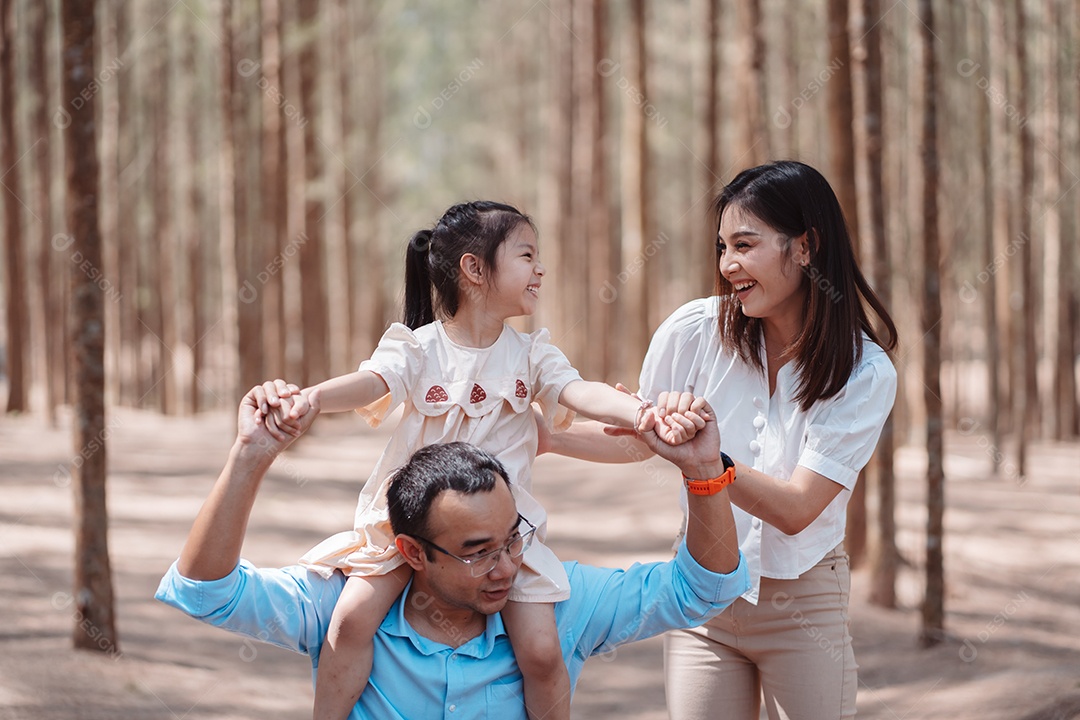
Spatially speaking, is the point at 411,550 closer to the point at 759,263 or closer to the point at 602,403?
the point at 602,403

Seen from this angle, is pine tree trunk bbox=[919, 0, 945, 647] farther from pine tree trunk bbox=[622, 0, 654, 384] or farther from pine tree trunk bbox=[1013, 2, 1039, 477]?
pine tree trunk bbox=[622, 0, 654, 384]

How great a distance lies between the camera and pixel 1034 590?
328 inches

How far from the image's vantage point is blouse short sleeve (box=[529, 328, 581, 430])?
108 inches

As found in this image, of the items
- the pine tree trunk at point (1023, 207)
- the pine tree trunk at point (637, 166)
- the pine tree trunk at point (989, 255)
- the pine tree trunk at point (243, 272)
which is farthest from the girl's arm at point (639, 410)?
the pine tree trunk at point (637, 166)

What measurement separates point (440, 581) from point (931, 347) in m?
5.29

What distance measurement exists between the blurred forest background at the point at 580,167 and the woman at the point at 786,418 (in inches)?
13.3

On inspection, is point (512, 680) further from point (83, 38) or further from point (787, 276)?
point (83, 38)

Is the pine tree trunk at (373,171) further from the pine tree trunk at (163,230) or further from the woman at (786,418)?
the woman at (786,418)

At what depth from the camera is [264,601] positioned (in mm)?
2371

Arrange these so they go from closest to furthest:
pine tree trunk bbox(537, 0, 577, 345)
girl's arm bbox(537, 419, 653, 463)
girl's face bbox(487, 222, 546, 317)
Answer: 1. girl's face bbox(487, 222, 546, 317)
2. girl's arm bbox(537, 419, 653, 463)
3. pine tree trunk bbox(537, 0, 577, 345)

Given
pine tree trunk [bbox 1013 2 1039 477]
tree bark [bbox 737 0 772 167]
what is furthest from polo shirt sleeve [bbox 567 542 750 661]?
pine tree trunk [bbox 1013 2 1039 477]

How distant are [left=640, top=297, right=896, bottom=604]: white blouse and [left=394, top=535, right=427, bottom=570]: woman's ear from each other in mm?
707

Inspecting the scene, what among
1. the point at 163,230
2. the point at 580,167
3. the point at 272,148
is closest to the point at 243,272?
the point at 272,148

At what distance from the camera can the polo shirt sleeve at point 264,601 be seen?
2221mm
